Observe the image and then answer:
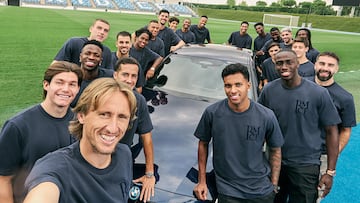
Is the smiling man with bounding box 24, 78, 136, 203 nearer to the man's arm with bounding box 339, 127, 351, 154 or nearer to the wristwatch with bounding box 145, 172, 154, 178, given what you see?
the wristwatch with bounding box 145, 172, 154, 178

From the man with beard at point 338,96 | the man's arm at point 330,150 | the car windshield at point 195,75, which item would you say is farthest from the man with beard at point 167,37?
the man's arm at point 330,150

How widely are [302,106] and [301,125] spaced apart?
18cm

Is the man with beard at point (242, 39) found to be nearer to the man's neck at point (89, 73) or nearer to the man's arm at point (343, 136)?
the man's arm at point (343, 136)

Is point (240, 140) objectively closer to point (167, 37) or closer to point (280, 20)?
point (167, 37)

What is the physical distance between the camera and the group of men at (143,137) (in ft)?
5.26

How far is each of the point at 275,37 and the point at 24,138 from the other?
22.0 ft

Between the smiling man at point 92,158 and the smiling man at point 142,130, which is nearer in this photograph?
the smiling man at point 92,158

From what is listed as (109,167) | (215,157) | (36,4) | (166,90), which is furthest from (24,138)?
(36,4)

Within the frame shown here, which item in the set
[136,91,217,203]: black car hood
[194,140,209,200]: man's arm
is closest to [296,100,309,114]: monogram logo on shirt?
[194,140,209,200]: man's arm

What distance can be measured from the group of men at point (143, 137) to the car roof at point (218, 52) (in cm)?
168

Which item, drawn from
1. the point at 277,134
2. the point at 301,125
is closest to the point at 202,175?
the point at 277,134

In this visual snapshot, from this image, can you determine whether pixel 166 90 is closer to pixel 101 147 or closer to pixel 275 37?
pixel 101 147

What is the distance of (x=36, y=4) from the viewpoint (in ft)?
202

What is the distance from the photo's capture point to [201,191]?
2.92 m
